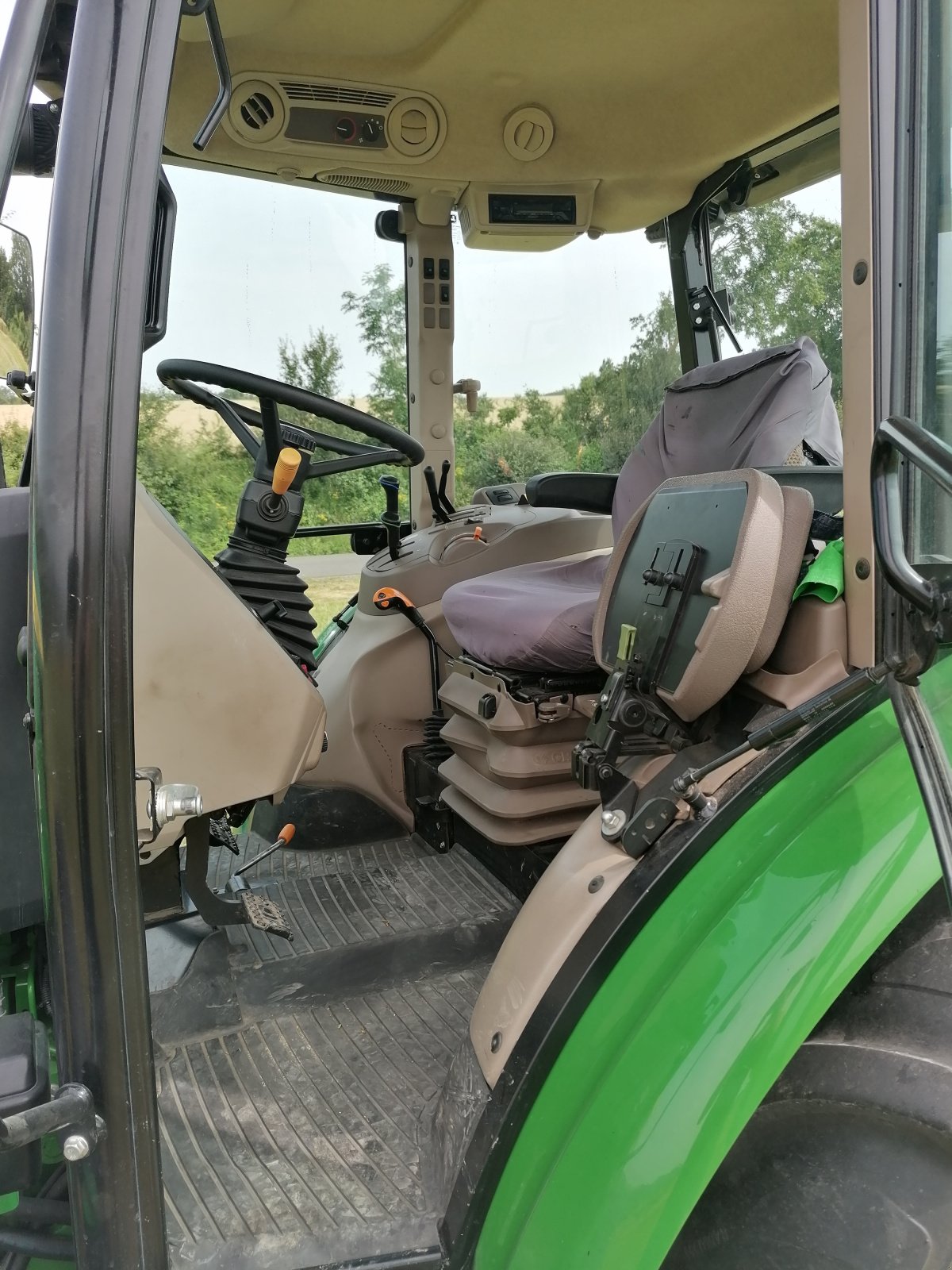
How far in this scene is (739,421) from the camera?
1.88 m

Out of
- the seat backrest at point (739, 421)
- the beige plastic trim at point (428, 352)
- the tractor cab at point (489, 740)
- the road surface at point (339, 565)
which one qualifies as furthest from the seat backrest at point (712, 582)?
the road surface at point (339, 565)

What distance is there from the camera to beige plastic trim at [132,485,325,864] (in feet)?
3.98

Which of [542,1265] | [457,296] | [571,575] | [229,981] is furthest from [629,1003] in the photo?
[457,296]

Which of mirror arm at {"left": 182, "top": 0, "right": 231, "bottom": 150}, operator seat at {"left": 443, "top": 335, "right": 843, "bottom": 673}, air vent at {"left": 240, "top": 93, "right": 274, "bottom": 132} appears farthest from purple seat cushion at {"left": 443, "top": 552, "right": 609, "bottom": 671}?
air vent at {"left": 240, "top": 93, "right": 274, "bottom": 132}

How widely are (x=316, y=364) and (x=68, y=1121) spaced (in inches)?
144

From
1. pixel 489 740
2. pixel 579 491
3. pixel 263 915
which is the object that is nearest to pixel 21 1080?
pixel 263 915

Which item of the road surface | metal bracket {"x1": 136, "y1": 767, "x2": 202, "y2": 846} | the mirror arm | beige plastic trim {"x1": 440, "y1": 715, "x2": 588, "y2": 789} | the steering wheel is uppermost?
the mirror arm

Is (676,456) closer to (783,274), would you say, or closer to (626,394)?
(783,274)

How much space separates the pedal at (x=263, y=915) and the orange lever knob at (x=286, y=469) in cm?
71

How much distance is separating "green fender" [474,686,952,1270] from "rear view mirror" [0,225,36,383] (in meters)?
0.86

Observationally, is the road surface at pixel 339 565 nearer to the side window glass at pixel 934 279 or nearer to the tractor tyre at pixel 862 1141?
the side window glass at pixel 934 279

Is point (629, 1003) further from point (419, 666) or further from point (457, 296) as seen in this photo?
point (457, 296)

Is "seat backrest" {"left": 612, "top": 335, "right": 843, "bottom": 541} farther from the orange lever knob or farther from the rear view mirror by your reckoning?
the rear view mirror

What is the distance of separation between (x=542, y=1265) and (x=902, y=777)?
1.71 ft
